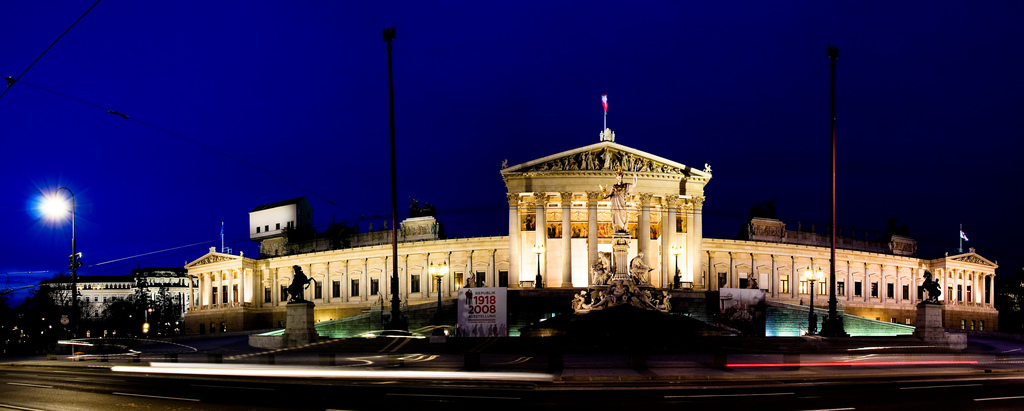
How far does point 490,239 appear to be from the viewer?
252 ft

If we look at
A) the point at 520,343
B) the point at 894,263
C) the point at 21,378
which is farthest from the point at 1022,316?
the point at 21,378

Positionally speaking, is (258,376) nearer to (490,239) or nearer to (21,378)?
(21,378)

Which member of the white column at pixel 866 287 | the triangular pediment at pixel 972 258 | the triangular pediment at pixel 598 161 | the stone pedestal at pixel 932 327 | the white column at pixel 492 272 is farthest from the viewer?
the triangular pediment at pixel 972 258

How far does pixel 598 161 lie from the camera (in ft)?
220

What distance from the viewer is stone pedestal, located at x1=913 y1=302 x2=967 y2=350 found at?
129 feet

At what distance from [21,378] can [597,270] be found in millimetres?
29897

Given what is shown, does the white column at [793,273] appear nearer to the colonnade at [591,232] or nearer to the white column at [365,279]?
the colonnade at [591,232]

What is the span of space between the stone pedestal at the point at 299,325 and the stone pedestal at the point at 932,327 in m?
28.3

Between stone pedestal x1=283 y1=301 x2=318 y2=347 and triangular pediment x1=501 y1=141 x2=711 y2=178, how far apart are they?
31.7 m

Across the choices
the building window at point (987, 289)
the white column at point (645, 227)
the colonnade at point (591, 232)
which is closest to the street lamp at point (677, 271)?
the colonnade at point (591, 232)

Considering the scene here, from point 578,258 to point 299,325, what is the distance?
35.6 meters

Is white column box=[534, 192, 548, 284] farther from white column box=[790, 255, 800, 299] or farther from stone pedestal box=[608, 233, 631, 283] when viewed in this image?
white column box=[790, 255, 800, 299]

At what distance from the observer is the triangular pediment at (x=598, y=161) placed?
6669cm

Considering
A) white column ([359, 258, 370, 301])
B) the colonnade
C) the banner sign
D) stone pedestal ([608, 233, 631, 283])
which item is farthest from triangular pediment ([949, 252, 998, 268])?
the banner sign
